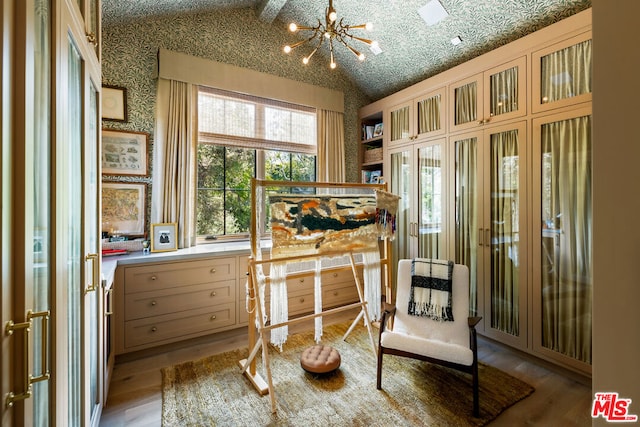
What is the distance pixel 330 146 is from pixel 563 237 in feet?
8.98

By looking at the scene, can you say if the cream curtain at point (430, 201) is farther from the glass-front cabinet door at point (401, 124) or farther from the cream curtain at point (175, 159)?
the cream curtain at point (175, 159)

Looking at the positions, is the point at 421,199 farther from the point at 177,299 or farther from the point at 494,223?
→ the point at 177,299

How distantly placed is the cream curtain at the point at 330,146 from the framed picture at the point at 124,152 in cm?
207

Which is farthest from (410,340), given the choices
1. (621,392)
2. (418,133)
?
(418,133)

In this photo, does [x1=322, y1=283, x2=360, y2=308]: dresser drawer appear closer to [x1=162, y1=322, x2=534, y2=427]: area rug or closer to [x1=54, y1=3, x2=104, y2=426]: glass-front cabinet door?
[x1=162, y1=322, x2=534, y2=427]: area rug

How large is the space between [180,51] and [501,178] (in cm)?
348

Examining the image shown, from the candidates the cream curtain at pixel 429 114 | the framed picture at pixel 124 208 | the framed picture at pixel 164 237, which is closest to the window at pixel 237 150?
the framed picture at pixel 164 237

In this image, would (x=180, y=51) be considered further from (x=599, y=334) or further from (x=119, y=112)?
(x=599, y=334)

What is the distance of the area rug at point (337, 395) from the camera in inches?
75.2

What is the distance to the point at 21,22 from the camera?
0.72 m

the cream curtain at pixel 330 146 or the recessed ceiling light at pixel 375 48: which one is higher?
the recessed ceiling light at pixel 375 48

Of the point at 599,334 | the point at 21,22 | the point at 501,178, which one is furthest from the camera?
the point at 501,178

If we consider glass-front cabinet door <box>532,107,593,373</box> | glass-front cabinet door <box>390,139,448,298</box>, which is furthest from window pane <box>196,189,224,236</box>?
glass-front cabinet door <box>532,107,593,373</box>

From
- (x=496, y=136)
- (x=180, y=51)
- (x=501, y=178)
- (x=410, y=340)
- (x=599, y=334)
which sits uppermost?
(x=180, y=51)
